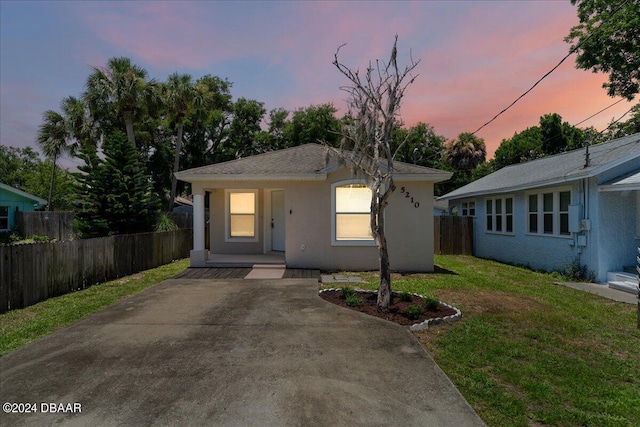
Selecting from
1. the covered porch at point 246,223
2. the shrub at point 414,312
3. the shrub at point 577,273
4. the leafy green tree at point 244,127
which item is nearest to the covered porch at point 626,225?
the shrub at point 577,273

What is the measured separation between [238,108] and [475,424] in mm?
28787

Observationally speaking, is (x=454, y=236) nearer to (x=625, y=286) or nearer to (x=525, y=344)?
(x=625, y=286)

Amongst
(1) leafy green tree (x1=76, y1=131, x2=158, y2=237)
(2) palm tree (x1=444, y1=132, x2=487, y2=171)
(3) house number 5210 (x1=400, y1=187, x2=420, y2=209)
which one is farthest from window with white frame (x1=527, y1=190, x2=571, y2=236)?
(2) palm tree (x1=444, y1=132, x2=487, y2=171)

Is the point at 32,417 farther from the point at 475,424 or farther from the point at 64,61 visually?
the point at 64,61

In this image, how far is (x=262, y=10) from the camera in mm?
9352

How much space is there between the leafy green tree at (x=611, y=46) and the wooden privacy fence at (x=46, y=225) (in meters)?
28.4

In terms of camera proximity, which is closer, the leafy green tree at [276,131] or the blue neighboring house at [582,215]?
the blue neighboring house at [582,215]

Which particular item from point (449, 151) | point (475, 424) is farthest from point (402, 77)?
point (449, 151)

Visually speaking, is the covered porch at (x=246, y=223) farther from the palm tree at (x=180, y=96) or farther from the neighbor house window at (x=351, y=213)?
the palm tree at (x=180, y=96)

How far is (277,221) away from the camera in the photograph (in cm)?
1124

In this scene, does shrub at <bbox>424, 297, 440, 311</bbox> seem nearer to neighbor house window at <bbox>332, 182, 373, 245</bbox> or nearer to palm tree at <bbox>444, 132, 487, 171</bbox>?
neighbor house window at <bbox>332, 182, 373, 245</bbox>

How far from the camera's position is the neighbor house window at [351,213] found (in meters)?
9.59

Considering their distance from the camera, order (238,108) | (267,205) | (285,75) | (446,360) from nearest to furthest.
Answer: (446,360), (267,205), (285,75), (238,108)

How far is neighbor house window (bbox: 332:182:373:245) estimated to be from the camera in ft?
31.4
